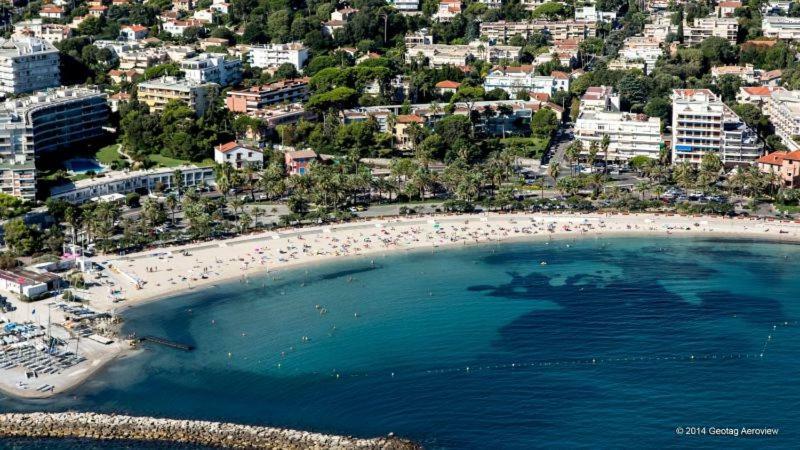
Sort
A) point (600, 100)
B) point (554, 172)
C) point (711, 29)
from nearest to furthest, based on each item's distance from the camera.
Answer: point (554, 172) < point (600, 100) < point (711, 29)

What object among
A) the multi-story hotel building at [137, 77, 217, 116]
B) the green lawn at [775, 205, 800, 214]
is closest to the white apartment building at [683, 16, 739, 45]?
the green lawn at [775, 205, 800, 214]

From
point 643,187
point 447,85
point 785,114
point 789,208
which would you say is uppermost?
point 447,85

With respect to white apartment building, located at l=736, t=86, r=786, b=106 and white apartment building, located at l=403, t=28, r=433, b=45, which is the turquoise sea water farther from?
white apartment building, located at l=403, t=28, r=433, b=45

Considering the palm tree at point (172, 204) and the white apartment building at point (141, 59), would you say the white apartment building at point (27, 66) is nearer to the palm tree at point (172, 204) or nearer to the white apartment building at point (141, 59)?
the white apartment building at point (141, 59)

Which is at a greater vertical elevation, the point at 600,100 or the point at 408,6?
the point at 408,6

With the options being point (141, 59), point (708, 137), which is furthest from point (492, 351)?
point (141, 59)

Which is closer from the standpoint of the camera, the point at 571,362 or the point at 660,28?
the point at 571,362

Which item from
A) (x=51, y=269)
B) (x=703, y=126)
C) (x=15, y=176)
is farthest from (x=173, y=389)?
(x=703, y=126)

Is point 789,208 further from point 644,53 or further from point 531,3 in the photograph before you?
point 531,3
